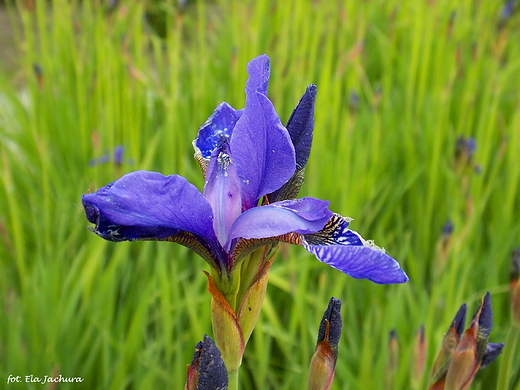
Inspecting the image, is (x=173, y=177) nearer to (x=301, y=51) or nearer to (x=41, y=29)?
(x=301, y=51)

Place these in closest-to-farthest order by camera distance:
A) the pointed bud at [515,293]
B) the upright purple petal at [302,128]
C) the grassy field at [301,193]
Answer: the upright purple petal at [302,128], the pointed bud at [515,293], the grassy field at [301,193]

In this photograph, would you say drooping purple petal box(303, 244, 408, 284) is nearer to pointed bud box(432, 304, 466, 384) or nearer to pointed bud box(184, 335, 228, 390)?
pointed bud box(184, 335, 228, 390)

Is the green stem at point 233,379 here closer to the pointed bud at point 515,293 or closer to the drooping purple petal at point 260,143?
the drooping purple petal at point 260,143

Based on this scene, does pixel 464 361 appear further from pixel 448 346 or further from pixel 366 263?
pixel 366 263

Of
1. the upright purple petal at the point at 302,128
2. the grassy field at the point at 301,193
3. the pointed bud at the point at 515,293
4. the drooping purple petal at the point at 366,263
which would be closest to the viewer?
the drooping purple petal at the point at 366,263

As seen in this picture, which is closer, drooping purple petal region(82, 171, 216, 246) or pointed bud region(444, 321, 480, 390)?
drooping purple petal region(82, 171, 216, 246)

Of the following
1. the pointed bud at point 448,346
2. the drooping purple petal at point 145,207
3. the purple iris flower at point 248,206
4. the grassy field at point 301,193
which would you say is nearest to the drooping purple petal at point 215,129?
the purple iris flower at point 248,206

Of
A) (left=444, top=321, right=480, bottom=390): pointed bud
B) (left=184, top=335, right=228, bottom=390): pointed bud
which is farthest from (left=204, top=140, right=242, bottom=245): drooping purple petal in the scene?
(left=444, top=321, right=480, bottom=390): pointed bud
